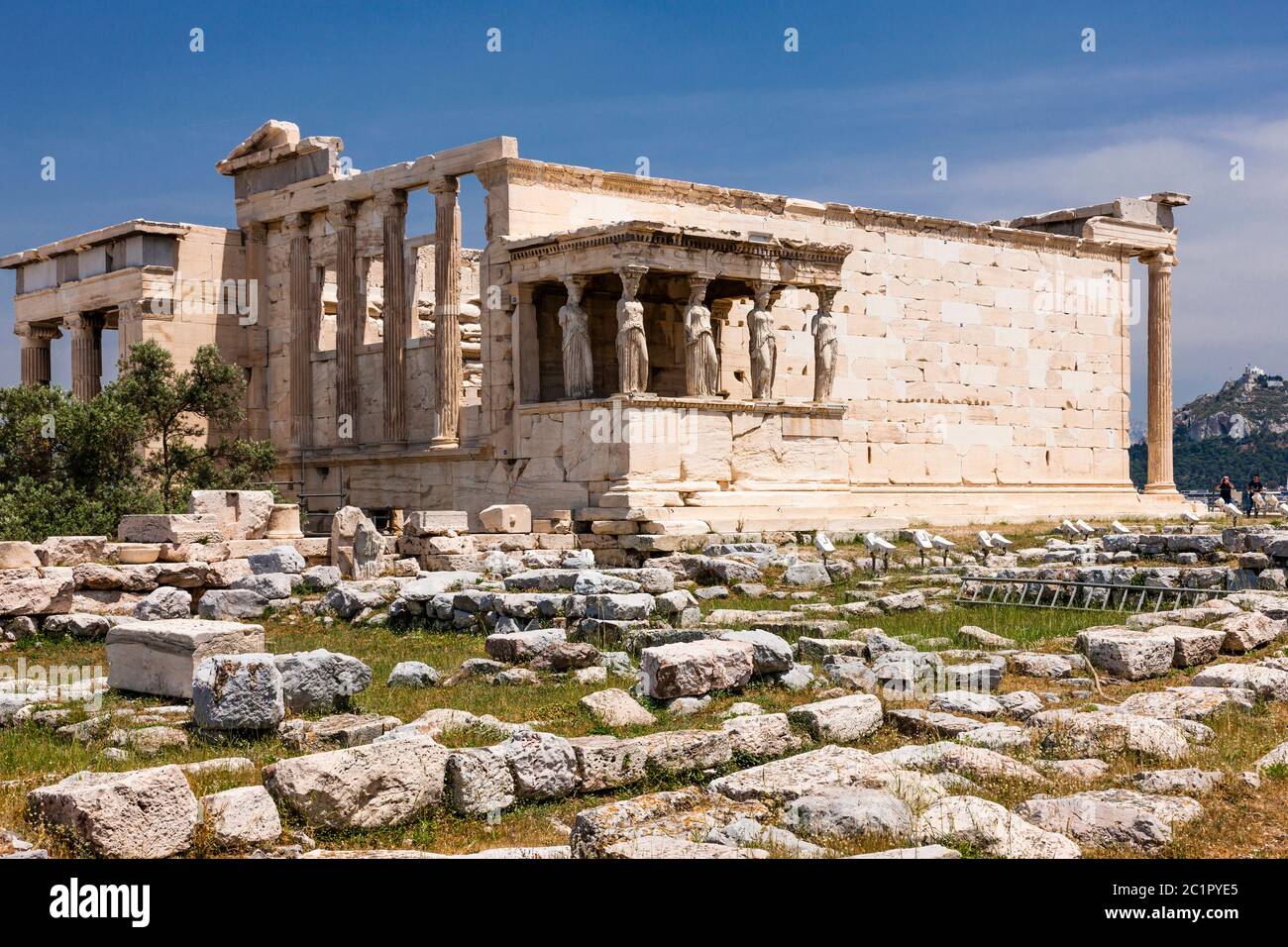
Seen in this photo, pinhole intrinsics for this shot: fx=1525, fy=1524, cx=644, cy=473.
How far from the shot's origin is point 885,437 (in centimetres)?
2586

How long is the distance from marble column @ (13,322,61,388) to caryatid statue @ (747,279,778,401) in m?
14.4

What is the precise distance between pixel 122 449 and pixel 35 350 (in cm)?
904

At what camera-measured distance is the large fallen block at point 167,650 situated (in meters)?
9.46

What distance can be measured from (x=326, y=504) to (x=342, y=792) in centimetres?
1878

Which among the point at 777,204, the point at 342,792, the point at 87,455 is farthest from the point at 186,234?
the point at 342,792

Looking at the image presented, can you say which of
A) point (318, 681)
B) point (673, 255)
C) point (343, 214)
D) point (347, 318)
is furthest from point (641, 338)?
point (318, 681)

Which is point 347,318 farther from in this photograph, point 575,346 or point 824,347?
point 824,347

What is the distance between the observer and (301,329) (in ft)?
85.1

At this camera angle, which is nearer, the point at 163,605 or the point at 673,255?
the point at 163,605

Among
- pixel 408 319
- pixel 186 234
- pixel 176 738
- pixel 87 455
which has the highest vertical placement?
pixel 186 234

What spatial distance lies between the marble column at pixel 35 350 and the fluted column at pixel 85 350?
4.59ft

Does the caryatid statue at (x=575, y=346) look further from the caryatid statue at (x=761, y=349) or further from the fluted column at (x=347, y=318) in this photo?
the fluted column at (x=347, y=318)

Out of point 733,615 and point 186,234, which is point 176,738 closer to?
point 733,615
